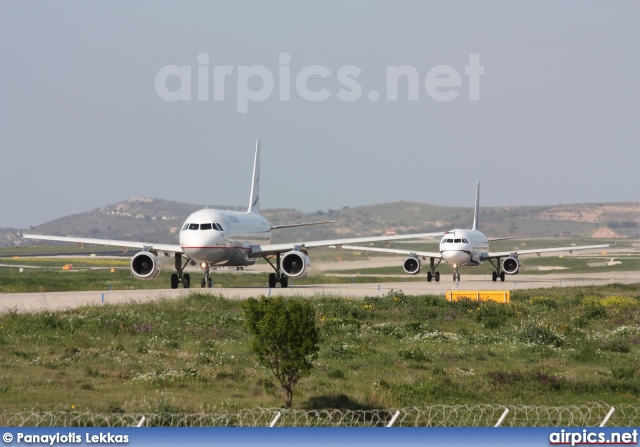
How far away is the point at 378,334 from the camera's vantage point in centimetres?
3369

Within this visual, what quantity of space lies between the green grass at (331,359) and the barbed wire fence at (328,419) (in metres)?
1.19

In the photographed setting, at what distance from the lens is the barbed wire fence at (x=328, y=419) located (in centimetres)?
1783

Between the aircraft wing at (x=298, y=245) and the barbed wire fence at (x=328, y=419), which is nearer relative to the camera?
the barbed wire fence at (x=328, y=419)

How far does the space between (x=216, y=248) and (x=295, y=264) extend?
4780 mm

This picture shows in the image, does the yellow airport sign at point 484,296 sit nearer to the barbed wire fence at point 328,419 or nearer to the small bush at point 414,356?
the small bush at point 414,356

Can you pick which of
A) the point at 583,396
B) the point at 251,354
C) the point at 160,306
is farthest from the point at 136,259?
the point at 583,396

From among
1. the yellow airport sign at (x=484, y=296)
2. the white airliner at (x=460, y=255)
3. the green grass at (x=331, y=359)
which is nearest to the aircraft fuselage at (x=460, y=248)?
the white airliner at (x=460, y=255)

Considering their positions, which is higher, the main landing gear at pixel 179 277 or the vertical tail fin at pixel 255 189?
the vertical tail fin at pixel 255 189

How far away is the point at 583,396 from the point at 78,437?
14749 millimetres

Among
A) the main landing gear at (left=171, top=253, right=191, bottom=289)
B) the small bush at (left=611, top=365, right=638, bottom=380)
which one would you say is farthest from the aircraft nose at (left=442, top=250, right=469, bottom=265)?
the small bush at (left=611, top=365, right=638, bottom=380)

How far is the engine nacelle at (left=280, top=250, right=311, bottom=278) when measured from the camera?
179ft

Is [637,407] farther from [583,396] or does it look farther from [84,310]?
[84,310]

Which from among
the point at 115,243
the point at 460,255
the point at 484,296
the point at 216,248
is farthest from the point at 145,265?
the point at 460,255

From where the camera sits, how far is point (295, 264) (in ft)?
180
